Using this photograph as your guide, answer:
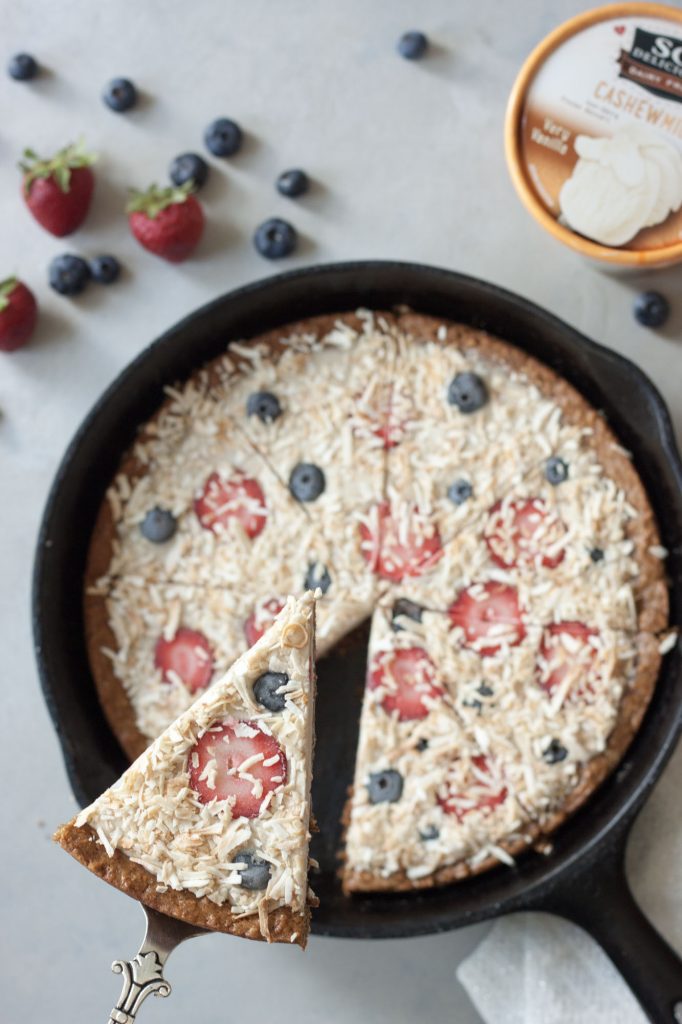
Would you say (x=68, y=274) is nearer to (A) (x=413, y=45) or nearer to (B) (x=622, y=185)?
(A) (x=413, y=45)

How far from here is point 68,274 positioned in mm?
3770

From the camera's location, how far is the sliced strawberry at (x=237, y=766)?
269 centimetres

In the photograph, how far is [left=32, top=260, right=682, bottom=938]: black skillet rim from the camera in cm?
319

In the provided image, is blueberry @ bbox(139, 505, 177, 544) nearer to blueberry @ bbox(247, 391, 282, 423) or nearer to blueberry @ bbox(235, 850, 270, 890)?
blueberry @ bbox(247, 391, 282, 423)

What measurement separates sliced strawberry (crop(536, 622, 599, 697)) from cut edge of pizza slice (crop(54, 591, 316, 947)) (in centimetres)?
97

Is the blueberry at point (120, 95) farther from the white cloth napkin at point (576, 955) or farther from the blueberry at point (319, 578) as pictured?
the white cloth napkin at point (576, 955)

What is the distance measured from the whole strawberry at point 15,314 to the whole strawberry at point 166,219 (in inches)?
17.4

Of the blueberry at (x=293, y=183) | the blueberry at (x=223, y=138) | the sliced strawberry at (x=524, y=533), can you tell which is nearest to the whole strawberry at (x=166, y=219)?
the blueberry at (x=223, y=138)

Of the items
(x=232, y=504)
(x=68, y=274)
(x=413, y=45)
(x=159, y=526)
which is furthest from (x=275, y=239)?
(x=159, y=526)

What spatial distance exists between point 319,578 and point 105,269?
1.34m

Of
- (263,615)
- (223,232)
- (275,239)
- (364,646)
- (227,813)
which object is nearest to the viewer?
(227,813)

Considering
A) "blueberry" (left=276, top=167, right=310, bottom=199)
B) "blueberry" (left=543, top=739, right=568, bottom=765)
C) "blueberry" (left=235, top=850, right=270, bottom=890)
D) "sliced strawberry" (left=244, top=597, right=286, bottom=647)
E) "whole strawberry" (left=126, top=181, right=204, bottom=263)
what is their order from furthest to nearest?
"blueberry" (left=276, top=167, right=310, bottom=199) < "whole strawberry" (left=126, top=181, right=204, bottom=263) < "sliced strawberry" (left=244, top=597, right=286, bottom=647) < "blueberry" (left=543, top=739, right=568, bottom=765) < "blueberry" (left=235, top=850, right=270, bottom=890)

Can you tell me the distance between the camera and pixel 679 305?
372 cm

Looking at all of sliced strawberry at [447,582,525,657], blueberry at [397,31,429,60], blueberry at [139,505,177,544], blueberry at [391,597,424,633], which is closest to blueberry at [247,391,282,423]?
blueberry at [139,505,177,544]
